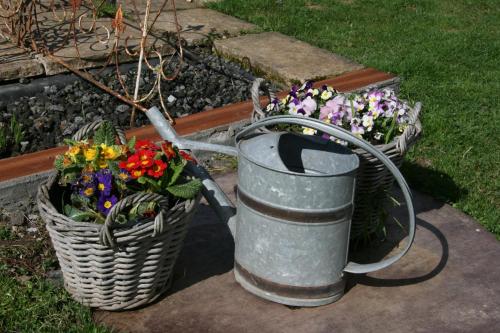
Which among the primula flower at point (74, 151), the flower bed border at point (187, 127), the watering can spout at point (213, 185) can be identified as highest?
the primula flower at point (74, 151)

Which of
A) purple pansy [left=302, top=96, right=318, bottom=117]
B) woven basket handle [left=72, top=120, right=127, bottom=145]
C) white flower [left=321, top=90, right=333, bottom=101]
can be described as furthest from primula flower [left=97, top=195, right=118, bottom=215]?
white flower [left=321, top=90, right=333, bottom=101]

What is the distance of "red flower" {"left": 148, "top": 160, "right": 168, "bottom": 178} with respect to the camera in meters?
2.78

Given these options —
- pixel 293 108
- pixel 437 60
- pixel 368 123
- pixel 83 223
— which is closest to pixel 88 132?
pixel 83 223

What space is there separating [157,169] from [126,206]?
182mm

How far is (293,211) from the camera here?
2816mm

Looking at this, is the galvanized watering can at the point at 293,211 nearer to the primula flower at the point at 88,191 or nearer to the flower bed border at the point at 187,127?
the primula flower at the point at 88,191

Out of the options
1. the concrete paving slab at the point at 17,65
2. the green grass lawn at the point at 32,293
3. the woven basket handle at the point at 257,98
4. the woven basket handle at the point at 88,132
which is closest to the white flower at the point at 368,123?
the woven basket handle at the point at 257,98

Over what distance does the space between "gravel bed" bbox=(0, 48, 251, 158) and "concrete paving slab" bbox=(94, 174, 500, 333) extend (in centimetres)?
106

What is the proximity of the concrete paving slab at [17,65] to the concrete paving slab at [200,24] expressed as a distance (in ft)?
3.46

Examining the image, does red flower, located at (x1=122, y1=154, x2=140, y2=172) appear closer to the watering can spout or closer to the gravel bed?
the watering can spout

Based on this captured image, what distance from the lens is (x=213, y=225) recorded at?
363 cm

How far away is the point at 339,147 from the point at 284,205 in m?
0.36

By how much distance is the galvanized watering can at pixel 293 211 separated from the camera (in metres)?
2.78

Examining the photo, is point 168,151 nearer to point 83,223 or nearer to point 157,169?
point 157,169
